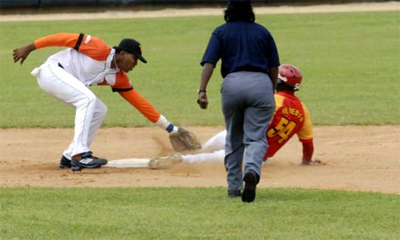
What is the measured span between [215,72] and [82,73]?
1175 centimetres

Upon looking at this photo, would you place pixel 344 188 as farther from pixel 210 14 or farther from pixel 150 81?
pixel 210 14

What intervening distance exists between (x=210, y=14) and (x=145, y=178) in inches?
982

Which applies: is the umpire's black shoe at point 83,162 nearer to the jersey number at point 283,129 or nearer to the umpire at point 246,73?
the jersey number at point 283,129

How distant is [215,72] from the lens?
22.6 metres

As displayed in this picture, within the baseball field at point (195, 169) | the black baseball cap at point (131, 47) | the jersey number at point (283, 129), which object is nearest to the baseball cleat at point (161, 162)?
the baseball field at point (195, 169)

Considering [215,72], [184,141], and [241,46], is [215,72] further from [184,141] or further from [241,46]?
[241,46]

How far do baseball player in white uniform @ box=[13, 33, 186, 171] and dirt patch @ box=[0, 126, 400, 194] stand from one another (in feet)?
0.87

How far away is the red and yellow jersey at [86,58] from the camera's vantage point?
422 inches

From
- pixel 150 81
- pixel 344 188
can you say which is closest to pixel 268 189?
pixel 344 188

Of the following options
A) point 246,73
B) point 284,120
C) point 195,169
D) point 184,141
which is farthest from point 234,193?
point 184,141

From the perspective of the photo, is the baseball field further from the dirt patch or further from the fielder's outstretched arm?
the fielder's outstretched arm

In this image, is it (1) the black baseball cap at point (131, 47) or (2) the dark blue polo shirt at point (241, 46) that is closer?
(2) the dark blue polo shirt at point (241, 46)

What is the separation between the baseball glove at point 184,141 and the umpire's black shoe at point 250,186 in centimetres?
355

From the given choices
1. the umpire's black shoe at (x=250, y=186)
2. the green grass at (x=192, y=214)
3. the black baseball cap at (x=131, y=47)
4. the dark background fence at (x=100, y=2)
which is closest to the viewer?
the green grass at (x=192, y=214)
